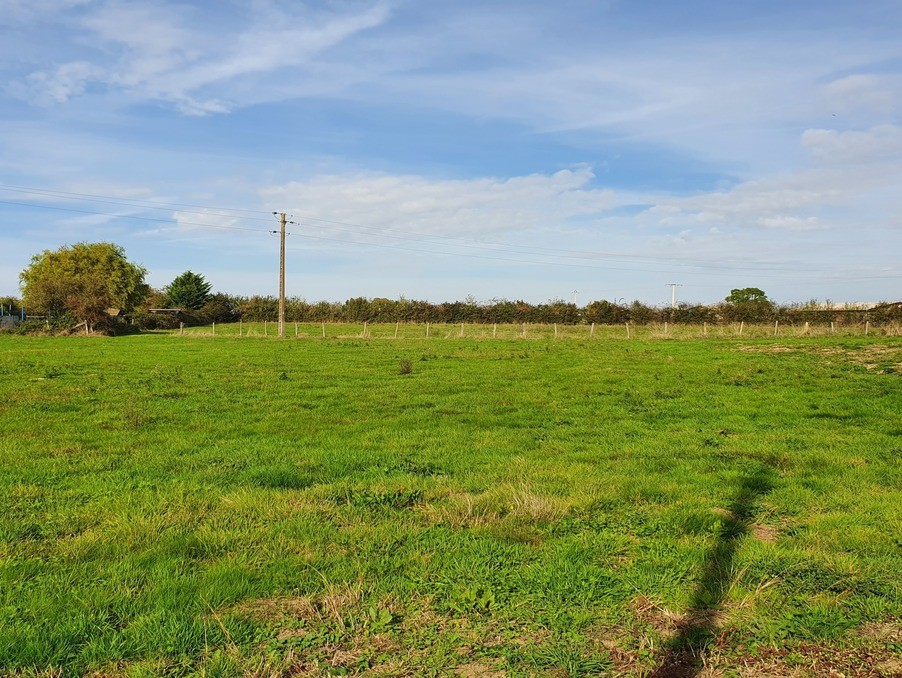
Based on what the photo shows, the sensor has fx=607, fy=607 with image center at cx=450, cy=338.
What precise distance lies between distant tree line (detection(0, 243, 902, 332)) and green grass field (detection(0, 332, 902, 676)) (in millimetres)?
44783

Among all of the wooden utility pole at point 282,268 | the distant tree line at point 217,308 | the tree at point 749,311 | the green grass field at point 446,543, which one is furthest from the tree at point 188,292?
the green grass field at point 446,543

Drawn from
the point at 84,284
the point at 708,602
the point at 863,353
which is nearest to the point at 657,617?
the point at 708,602

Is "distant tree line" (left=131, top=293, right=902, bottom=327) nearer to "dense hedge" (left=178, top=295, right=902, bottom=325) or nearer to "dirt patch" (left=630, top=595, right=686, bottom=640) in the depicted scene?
"dense hedge" (left=178, top=295, right=902, bottom=325)

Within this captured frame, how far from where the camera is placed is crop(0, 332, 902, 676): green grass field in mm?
3496

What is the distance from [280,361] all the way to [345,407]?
11.4 meters

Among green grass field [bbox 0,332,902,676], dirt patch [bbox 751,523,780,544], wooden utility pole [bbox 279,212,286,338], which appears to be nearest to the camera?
green grass field [bbox 0,332,902,676]

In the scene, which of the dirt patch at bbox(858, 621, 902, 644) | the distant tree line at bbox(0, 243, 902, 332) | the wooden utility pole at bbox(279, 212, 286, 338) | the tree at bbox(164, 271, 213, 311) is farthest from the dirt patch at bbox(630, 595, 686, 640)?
the tree at bbox(164, 271, 213, 311)

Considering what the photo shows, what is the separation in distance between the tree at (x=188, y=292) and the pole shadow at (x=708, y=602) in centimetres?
7844

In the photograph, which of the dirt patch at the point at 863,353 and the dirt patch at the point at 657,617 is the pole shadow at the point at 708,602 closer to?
the dirt patch at the point at 657,617

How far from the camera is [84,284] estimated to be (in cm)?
4972

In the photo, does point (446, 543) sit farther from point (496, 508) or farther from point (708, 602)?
point (708, 602)

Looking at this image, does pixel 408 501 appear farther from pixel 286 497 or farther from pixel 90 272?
pixel 90 272

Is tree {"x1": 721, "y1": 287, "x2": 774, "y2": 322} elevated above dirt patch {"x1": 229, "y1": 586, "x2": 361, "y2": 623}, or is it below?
above

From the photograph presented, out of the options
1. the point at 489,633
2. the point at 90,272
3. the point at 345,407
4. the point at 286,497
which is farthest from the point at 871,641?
the point at 90,272
